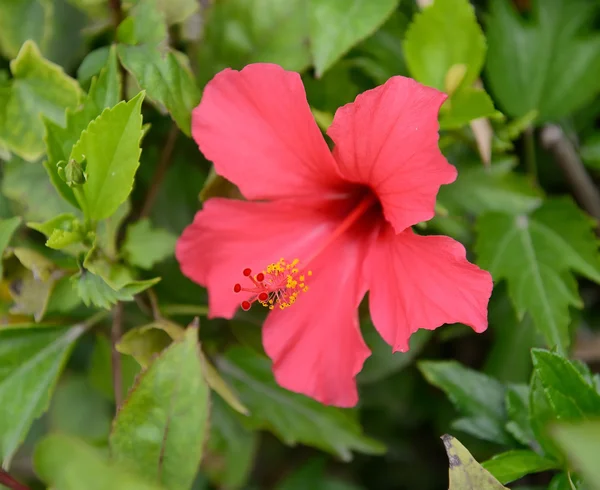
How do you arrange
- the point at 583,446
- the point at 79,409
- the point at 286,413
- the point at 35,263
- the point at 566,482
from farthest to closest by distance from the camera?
the point at 79,409 < the point at 286,413 < the point at 35,263 < the point at 566,482 < the point at 583,446

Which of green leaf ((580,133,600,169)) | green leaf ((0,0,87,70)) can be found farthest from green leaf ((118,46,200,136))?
green leaf ((580,133,600,169))

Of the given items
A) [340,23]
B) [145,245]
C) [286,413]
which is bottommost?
[286,413]

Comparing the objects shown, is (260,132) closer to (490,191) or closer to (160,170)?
(160,170)

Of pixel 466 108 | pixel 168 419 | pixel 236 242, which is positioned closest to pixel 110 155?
pixel 236 242

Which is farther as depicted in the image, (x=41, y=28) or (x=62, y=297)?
(x=41, y=28)

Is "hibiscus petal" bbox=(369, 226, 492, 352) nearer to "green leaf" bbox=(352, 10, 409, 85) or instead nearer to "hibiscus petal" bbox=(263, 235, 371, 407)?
"hibiscus petal" bbox=(263, 235, 371, 407)

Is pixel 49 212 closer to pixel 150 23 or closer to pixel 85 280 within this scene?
pixel 85 280
